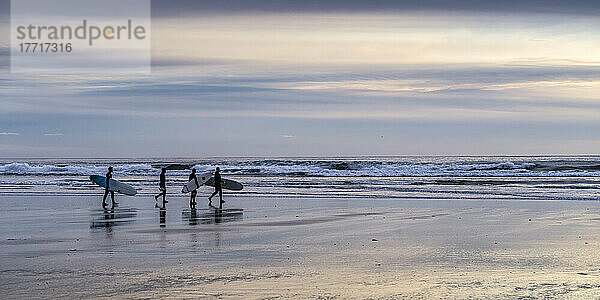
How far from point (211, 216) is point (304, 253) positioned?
9.04m

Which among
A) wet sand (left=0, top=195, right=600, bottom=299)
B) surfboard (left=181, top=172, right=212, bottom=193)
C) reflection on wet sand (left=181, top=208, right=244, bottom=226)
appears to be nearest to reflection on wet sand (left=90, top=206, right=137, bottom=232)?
wet sand (left=0, top=195, right=600, bottom=299)

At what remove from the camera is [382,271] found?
10750mm

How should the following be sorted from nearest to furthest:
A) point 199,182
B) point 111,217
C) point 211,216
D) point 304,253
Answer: point 304,253 < point 111,217 < point 211,216 < point 199,182

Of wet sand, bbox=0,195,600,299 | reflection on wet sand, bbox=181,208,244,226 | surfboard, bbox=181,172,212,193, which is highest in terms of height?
surfboard, bbox=181,172,212,193

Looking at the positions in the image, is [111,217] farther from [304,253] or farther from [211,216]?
[304,253]

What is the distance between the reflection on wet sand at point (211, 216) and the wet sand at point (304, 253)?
0.26ft

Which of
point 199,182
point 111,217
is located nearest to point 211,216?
point 111,217

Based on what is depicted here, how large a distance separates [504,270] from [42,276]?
23.1 ft

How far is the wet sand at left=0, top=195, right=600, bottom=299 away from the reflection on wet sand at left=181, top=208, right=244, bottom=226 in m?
0.08

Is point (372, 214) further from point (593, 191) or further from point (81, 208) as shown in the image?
point (593, 191)

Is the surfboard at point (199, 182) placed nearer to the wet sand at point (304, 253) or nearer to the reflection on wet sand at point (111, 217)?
the reflection on wet sand at point (111, 217)

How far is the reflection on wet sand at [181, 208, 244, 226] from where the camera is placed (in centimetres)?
1944

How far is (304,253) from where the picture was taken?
12648 millimetres

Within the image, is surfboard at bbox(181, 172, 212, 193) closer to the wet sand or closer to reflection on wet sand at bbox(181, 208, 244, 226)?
reflection on wet sand at bbox(181, 208, 244, 226)
